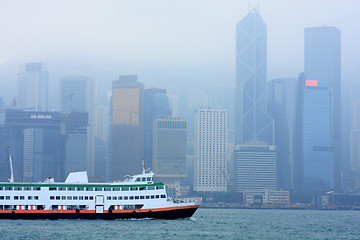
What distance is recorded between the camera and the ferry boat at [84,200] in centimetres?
9119

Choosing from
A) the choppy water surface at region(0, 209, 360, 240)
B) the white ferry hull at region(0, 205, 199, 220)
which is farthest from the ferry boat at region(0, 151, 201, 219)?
the choppy water surface at region(0, 209, 360, 240)

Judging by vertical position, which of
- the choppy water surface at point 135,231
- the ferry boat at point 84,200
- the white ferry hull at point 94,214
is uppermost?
the ferry boat at point 84,200

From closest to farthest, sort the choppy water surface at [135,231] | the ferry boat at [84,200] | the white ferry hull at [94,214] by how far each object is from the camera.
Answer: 1. the choppy water surface at [135,231]
2. the white ferry hull at [94,214]
3. the ferry boat at [84,200]

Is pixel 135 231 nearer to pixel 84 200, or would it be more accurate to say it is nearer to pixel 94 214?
pixel 94 214

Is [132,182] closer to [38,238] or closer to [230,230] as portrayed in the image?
[230,230]

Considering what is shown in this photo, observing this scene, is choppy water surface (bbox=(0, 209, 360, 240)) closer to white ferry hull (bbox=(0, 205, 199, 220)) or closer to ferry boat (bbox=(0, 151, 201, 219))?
white ferry hull (bbox=(0, 205, 199, 220))

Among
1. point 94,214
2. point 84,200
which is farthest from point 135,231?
point 84,200

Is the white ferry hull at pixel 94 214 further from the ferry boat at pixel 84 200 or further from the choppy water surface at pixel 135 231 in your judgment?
the choppy water surface at pixel 135 231

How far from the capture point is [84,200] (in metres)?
92.2

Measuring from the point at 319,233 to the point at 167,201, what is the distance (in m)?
23.3

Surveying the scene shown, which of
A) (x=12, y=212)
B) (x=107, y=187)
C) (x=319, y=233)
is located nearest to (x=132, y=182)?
(x=107, y=187)

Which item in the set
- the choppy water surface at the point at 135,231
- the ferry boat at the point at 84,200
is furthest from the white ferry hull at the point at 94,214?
the choppy water surface at the point at 135,231

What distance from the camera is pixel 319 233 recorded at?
93.1 m

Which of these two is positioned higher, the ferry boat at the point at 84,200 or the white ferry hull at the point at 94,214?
the ferry boat at the point at 84,200
